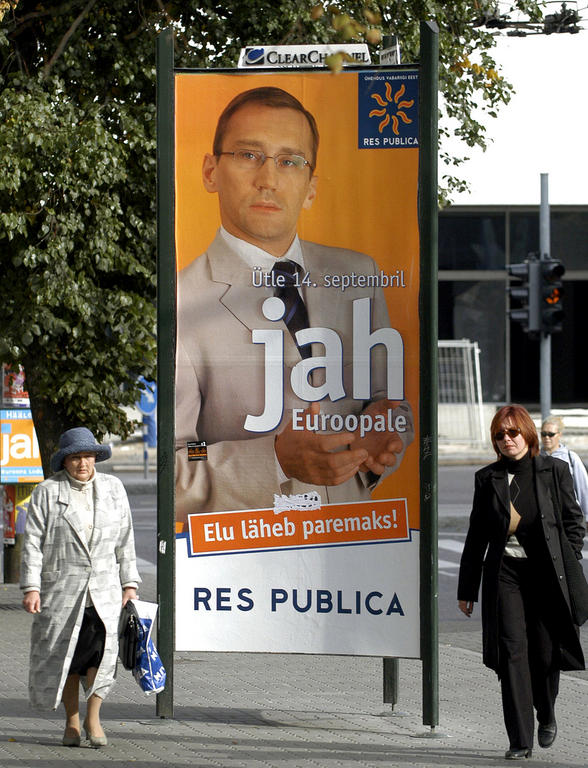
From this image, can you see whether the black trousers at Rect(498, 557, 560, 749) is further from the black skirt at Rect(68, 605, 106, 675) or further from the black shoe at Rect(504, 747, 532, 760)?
the black skirt at Rect(68, 605, 106, 675)

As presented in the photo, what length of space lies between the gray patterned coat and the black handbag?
0.25 ft

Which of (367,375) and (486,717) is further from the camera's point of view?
(486,717)

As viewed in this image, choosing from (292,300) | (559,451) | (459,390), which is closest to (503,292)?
(459,390)

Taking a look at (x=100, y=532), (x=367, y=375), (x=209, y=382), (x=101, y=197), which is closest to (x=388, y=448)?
(x=367, y=375)

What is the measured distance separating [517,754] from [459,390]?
932 inches

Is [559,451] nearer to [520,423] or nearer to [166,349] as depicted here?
[520,423]

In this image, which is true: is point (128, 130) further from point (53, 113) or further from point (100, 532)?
point (100, 532)

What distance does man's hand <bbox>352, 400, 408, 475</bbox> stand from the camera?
24.6 feet

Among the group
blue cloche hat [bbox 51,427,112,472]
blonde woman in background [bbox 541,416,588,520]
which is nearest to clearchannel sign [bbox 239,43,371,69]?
blue cloche hat [bbox 51,427,112,472]

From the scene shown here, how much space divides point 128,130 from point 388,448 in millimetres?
4851

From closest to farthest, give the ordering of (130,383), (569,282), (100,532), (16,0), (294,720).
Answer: (100,532)
(294,720)
(16,0)
(130,383)
(569,282)

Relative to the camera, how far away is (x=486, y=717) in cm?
800

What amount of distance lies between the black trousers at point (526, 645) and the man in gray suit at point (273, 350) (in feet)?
3.16

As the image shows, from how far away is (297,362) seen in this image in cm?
756
